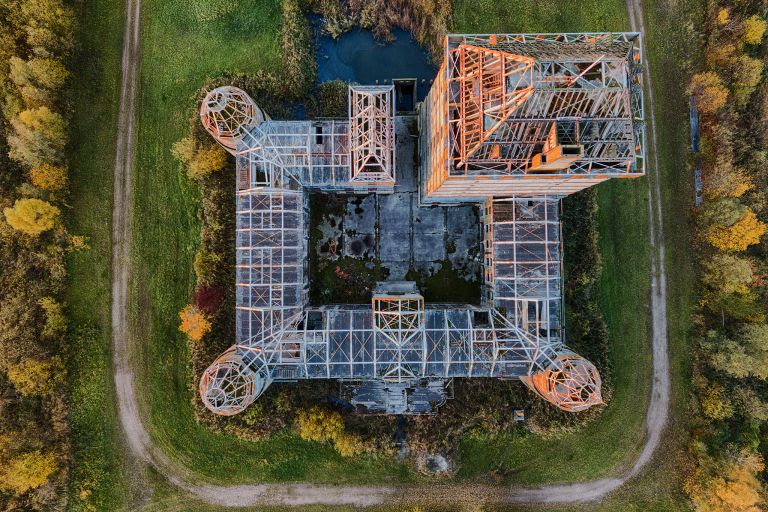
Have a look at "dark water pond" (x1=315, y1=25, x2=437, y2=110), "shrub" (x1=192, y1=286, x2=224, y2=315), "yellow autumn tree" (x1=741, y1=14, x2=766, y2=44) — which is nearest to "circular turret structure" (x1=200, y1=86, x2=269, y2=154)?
"dark water pond" (x1=315, y1=25, x2=437, y2=110)

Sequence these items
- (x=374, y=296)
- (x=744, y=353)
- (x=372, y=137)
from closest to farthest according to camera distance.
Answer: (x=372, y=137) → (x=374, y=296) → (x=744, y=353)

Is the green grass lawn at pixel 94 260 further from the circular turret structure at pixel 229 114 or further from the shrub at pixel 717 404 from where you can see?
the shrub at pixel 717 404

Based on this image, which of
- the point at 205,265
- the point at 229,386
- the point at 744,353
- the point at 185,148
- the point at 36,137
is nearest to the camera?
the point at 229,386

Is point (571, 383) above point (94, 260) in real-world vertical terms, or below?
below

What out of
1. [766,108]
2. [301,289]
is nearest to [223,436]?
[301,289]

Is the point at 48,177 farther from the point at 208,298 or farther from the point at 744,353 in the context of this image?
the point at 744,353

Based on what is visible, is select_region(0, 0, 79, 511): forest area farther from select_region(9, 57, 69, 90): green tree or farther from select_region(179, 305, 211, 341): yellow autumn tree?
select_region(179, 305, 211, 341): yellow autumn tree

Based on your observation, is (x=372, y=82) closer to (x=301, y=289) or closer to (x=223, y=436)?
(x=301, y=289)

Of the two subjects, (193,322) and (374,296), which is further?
(193,322)

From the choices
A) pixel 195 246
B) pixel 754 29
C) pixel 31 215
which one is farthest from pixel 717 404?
pixel 31 215
